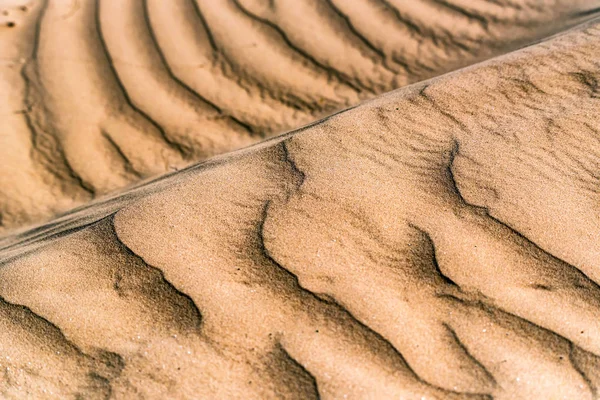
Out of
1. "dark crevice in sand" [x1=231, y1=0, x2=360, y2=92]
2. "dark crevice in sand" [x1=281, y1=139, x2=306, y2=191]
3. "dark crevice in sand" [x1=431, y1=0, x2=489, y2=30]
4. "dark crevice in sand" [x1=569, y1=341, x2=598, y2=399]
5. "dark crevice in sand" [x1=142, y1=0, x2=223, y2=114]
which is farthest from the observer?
"dark crevice in sand" [x1=431, y1=0, x2=489, y2=30]

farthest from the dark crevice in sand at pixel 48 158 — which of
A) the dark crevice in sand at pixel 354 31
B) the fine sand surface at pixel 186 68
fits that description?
the dark crevice in sand at pixel 354 31

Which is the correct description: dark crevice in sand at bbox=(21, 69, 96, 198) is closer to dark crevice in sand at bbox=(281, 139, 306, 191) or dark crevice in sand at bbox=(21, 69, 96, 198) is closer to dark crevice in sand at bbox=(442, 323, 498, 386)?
dark crevice in sand at bbox=(281, 139, 306, 191)

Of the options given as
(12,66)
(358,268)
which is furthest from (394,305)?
(12,66)

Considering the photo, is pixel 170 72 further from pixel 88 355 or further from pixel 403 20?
pixel 88 355

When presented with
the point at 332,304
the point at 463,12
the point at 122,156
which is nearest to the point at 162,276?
the point at 332,304

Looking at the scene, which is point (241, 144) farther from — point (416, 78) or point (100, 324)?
point (100, 324)

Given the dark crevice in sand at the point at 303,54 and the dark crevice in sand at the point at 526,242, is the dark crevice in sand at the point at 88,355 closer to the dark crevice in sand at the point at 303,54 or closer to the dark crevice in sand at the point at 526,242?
the dark crevice in sand at the point at 526,242

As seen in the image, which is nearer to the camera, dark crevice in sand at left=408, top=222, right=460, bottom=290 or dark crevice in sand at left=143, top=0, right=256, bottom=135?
dark crevice in sand at left=408, top=222, right=460, bottom=290

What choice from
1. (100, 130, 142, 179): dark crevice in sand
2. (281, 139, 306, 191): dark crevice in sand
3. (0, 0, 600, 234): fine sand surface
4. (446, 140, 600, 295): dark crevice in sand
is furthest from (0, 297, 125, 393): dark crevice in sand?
(100, 130, 142, 179): dark crevice in sand
